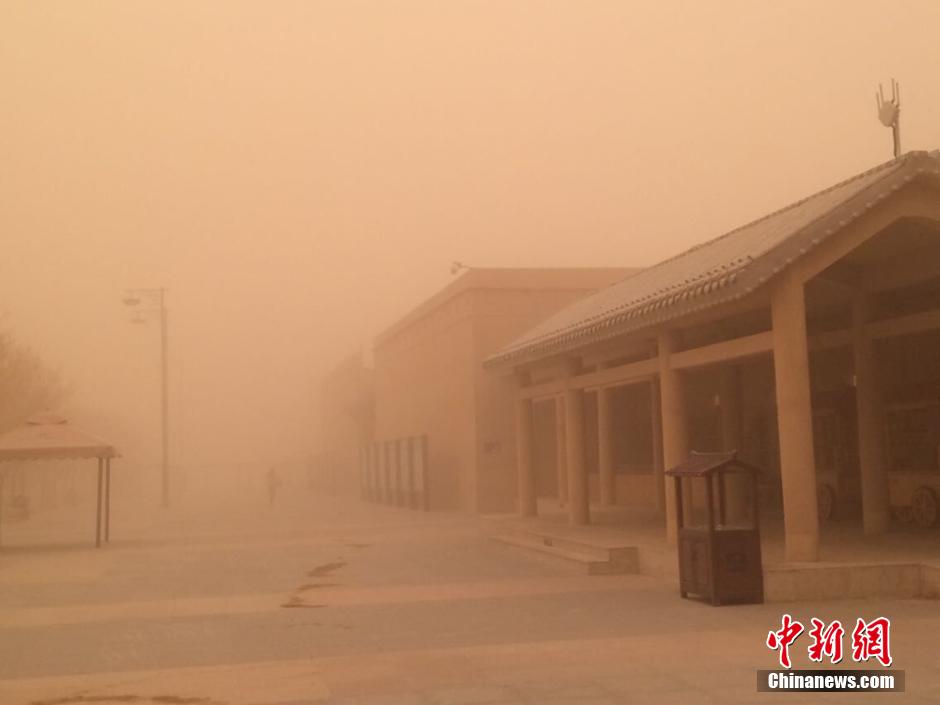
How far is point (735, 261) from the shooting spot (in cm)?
1550

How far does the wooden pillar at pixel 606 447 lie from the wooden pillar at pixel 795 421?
15.5m

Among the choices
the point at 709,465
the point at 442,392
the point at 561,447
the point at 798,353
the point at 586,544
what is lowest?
the point at 586,544

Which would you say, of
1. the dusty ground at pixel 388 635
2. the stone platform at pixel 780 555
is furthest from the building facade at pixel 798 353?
the dusty ground at pixel 388 635

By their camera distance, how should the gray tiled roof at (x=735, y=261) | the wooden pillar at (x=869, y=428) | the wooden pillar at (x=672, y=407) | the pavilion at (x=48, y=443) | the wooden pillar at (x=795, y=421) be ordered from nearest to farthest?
the gray tiled roof at (x=735, y=261) < the wooden pillar at (x=795, y=421) < the wooden pillar at (x=672, y=407) < the wooden pillar at (x=869, y=428) < the pavilion at (x=48, y=443)

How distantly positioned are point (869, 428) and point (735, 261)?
190 inches

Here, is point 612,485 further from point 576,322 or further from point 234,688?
point 234,688

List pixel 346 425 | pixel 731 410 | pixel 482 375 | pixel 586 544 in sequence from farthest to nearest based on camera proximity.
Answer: pixel 346 425 < pixel 482 375 < pixel 731 410 < pixel 586 544

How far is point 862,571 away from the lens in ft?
46.2

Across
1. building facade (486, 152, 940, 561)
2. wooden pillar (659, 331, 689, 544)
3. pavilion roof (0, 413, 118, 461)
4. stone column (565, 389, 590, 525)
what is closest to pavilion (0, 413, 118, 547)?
pavilion roof (0, 413, 118, 461)

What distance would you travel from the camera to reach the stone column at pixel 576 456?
75.8ft

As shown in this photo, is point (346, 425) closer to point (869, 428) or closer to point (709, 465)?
point (869, 428)

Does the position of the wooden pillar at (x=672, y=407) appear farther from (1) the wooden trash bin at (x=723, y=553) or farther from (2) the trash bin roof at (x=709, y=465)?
(1) the wooden trash bin at (x=723, y=553)

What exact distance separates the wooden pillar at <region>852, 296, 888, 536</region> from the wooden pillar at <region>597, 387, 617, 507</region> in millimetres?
11808

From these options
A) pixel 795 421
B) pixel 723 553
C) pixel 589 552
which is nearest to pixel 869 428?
pixel 795 421
